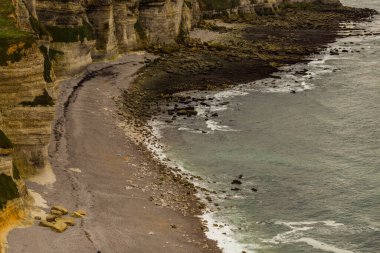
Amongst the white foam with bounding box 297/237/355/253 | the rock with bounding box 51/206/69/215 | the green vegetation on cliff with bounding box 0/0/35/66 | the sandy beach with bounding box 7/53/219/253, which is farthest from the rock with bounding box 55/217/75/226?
the white foam with bounding box 297/237/355/253

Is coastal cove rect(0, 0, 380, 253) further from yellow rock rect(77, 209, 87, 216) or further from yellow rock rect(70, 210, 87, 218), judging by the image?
yellow rock rect(70, 210, 87, 218)

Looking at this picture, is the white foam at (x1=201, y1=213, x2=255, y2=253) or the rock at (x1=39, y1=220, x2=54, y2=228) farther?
the white foam at (x1=201, y1=213, x2=255, y2=253)

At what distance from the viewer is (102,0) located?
264 feet

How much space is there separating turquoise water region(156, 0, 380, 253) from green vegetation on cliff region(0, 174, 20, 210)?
48.5 feet

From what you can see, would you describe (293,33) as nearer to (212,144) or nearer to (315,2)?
(315,2)

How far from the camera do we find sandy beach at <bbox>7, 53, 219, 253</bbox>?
34.1m

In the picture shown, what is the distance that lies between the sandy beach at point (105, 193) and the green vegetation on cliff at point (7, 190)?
2127mm

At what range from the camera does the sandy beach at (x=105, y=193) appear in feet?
112

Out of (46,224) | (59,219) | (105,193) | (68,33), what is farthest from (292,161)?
(68,33)

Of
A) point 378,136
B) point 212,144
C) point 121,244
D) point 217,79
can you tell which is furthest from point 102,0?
point 121,244

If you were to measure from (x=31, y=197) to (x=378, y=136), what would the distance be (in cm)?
3999

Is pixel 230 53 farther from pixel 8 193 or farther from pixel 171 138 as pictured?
pixel 8 193

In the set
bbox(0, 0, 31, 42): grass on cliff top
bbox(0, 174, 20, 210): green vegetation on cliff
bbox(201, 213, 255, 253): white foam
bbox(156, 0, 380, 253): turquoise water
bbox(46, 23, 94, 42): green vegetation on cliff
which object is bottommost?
bbox(201, 213, 255, 253): white foam

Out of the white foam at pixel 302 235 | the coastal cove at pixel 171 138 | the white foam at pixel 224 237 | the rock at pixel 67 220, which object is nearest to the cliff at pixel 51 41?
the coastal cove at pixel 171 138
